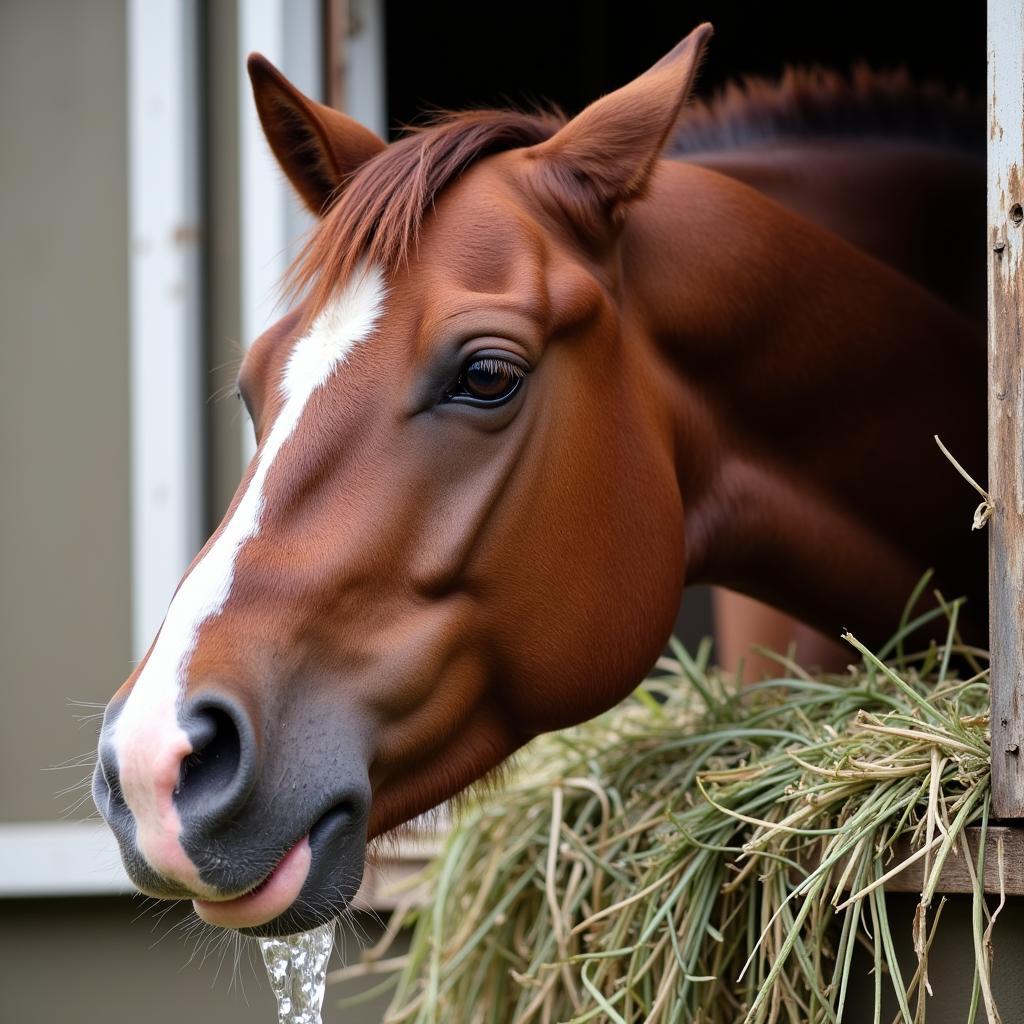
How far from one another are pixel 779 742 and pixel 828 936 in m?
0.25

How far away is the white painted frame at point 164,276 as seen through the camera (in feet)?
8.84

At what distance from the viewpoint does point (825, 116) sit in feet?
7.32

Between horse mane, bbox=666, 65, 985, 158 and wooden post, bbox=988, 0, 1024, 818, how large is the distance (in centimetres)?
93

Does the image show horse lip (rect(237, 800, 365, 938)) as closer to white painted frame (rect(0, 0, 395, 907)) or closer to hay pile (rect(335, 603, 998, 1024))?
hay pile (rect(335, 603, 998, 1024))

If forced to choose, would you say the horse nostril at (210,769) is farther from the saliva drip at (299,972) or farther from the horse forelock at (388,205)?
the horse forelock at (388,205)

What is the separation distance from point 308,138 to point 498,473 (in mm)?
573

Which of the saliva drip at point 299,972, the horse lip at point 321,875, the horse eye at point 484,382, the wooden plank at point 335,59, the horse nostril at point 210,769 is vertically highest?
the wooden plank at point 335,59

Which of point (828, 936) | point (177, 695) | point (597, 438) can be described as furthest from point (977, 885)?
point (177, 695)

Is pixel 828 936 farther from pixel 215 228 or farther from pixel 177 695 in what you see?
pixel 215 228

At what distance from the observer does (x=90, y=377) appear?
2809 millimetres

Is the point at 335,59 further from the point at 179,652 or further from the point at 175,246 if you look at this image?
the point at 179,652

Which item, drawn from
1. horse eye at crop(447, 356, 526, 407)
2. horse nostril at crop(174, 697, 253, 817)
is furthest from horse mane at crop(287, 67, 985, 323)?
horse nostril at crop(174, 697, 253, 817)

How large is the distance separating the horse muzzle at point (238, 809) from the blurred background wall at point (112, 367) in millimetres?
1543

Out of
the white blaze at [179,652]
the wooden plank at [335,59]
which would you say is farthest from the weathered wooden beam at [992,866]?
the wooden plank at [335,59]
